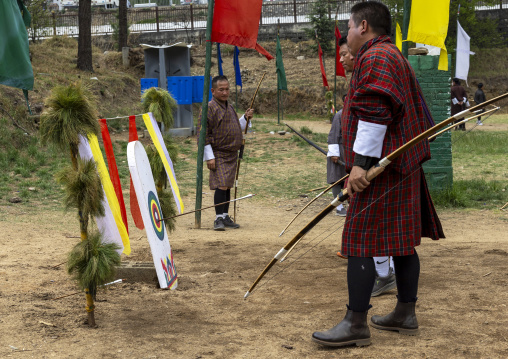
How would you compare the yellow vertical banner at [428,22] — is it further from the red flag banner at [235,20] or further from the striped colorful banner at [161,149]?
the striped colorful banner at [161,149]

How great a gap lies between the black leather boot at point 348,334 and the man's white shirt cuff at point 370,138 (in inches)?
33.3

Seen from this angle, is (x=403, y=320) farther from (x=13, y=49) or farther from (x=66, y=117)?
(x=13, y=49)

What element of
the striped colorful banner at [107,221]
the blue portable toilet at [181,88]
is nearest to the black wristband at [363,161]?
the striped colorful banner at [107,221]

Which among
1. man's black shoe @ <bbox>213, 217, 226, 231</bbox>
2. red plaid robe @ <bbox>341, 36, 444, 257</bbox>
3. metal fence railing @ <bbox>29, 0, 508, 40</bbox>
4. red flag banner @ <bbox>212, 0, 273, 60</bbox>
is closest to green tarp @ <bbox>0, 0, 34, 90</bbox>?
red flag banner @ <bbox>212, 0, 273, 60</bbox>

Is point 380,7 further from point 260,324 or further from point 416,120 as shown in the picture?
point 260,324

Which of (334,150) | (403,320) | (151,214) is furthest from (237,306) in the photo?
(334,150)

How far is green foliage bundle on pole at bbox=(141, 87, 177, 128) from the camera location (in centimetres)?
548

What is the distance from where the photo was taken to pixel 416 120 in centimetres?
316

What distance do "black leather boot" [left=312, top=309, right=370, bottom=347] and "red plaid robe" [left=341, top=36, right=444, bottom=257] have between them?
0.34 metres

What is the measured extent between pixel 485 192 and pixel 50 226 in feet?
20.3

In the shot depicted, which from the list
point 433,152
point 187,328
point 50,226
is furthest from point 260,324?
point 433,152

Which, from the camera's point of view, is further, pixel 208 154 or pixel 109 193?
pixel 208 154

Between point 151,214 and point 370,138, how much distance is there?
1577 mm

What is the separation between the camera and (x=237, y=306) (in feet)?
12.8
